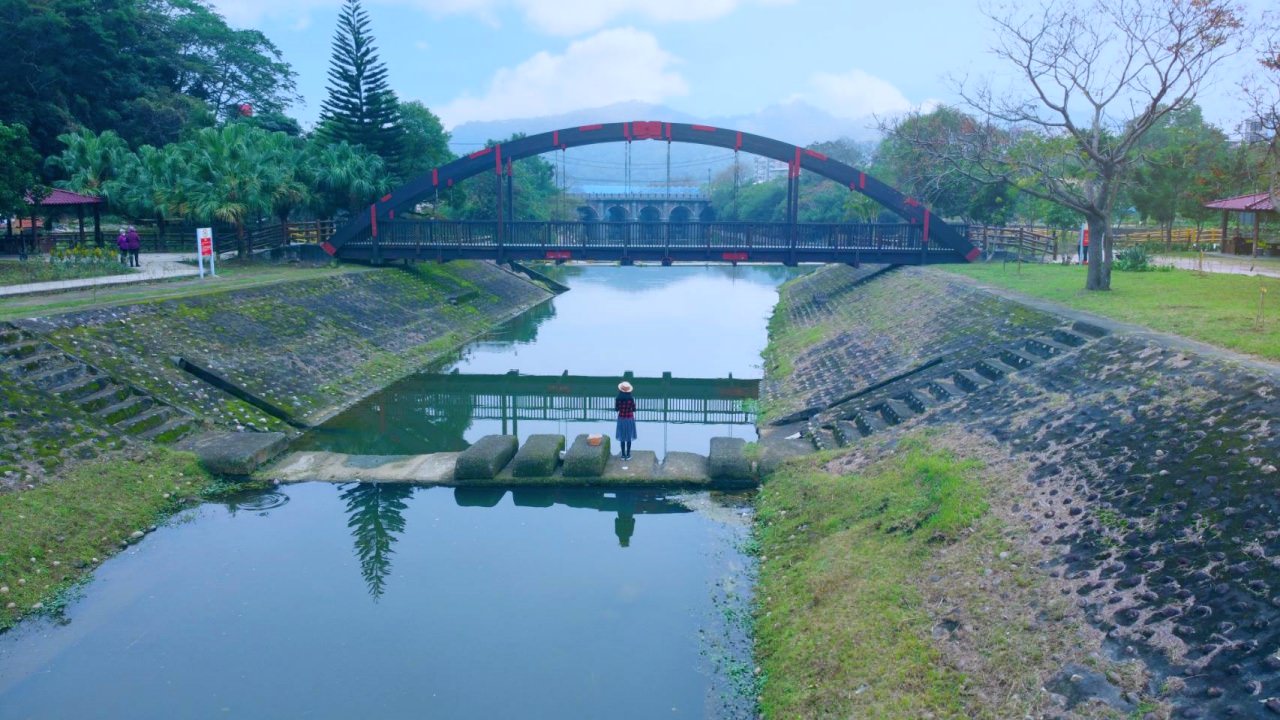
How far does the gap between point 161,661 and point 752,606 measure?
650 centimetres

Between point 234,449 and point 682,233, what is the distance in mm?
19894

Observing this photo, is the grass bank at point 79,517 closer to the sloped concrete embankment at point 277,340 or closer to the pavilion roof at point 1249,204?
the sloped concrete embankment at point 277,340

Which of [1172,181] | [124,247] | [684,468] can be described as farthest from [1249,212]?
[124,247]

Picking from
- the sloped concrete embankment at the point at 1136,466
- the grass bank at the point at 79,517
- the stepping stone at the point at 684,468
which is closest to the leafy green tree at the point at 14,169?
the grass bank at the point at 79,517

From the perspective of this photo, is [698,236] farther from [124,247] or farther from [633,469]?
[124,247]

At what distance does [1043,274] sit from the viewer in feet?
92.0

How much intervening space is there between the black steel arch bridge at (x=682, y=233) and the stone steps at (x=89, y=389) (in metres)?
16.4

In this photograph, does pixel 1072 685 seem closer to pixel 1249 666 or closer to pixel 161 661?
pixel 1249 666

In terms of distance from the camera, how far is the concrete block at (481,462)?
49.8ft

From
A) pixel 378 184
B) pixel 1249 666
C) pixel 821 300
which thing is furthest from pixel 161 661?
pixel 378 184

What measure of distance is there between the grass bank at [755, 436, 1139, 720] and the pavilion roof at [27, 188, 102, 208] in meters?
29.2

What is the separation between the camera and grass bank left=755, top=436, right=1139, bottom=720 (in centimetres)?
Answer: 714

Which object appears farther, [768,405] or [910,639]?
[768,405]

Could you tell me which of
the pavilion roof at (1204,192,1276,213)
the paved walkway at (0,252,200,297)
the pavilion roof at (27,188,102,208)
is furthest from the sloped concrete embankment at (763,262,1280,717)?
the pavilion roof at (27,188,102,208)
